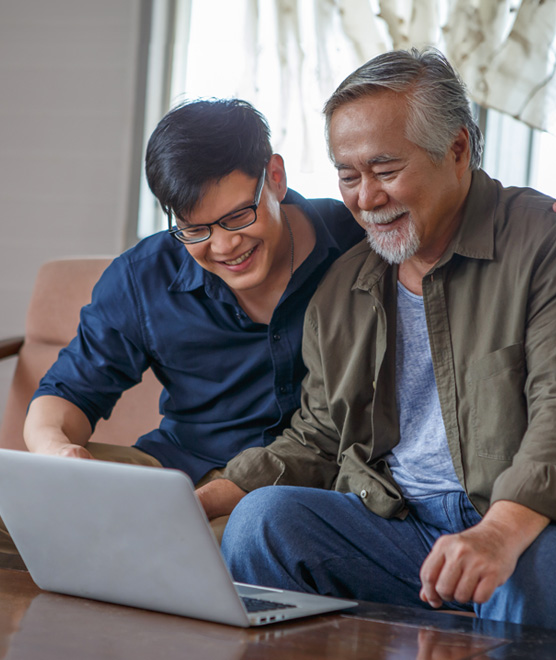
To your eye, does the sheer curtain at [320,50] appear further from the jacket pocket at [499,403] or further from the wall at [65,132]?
the jacket pocket at [499,403]

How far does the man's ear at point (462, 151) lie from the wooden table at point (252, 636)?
2.54 ft

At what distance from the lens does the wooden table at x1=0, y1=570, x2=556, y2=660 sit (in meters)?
0.76

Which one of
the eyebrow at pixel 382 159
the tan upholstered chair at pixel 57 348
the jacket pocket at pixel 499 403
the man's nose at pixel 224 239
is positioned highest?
the eyebrow at pixel 382 159

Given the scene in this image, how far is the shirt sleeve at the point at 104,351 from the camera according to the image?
1696 millimetres

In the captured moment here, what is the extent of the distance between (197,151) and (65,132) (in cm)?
164

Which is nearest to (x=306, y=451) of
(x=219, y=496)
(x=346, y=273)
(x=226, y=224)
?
(x=219, y=496)

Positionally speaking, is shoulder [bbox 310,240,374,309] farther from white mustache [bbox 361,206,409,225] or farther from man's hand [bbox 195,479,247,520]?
man's hand [bbox 195,479,247,520]

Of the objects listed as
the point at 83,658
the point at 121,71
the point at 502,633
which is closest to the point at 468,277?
the point at 502,633

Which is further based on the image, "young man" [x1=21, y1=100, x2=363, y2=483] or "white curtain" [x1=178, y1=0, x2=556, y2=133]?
"white curtain" [x1=178, y1=0, x2=556, y2=133]

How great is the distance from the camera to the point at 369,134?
52.4 inches

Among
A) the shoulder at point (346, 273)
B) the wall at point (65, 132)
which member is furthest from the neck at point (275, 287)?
the wall at point (65, 132)

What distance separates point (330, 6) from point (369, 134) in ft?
4.83

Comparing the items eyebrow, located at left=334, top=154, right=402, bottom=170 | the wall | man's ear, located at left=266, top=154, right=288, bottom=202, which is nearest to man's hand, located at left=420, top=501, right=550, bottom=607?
eyebrow, located at left=334, top=154, right=402, bottom=170

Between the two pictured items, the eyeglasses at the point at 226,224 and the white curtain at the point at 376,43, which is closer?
the eyeglasses at the point at 226,224
